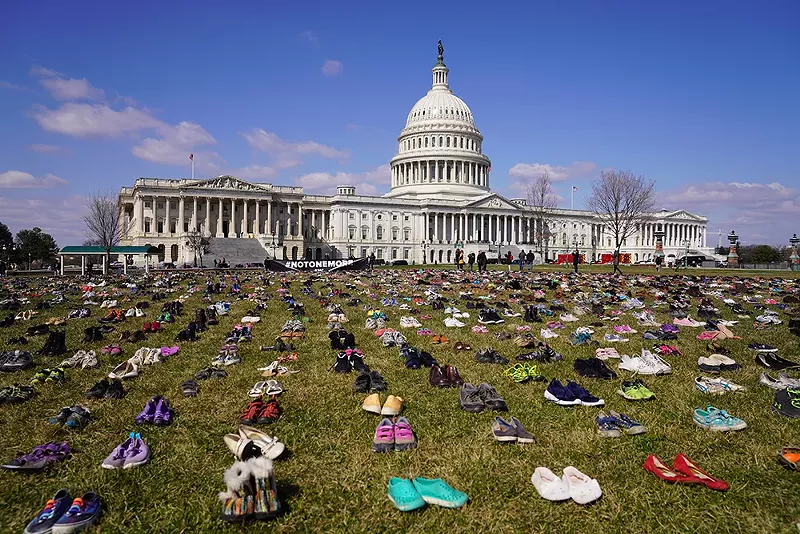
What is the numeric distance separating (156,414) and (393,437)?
10.5ft

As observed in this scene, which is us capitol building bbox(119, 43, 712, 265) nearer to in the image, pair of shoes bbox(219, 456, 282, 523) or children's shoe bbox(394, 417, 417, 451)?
children's shoe bbox(394, 417, 417, 451)

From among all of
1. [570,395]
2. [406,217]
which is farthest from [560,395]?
[406,217]

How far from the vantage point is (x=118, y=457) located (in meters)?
5.42

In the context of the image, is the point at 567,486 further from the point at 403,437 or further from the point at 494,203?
the point at 494,203

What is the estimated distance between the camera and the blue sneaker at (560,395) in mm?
7148

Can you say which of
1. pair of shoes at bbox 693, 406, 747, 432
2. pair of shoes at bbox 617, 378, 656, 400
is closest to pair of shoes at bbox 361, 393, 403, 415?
pair of shoes at bbox 617, 378, 656, 400

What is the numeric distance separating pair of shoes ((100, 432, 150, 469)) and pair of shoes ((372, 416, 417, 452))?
8.19 feet

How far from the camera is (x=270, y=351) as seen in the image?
11.0 m

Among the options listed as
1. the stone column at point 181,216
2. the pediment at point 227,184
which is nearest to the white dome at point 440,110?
the pediment at point 227,184

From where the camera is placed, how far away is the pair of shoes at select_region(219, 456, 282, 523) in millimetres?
4309

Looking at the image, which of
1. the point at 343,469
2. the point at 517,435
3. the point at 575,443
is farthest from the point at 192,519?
the point at 575,443

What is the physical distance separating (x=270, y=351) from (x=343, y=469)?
20.1ft

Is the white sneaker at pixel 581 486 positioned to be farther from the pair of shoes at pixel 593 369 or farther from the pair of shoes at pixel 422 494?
the pair of shoes at pixel 593 369

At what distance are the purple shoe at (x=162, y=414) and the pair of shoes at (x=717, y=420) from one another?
676 cm
